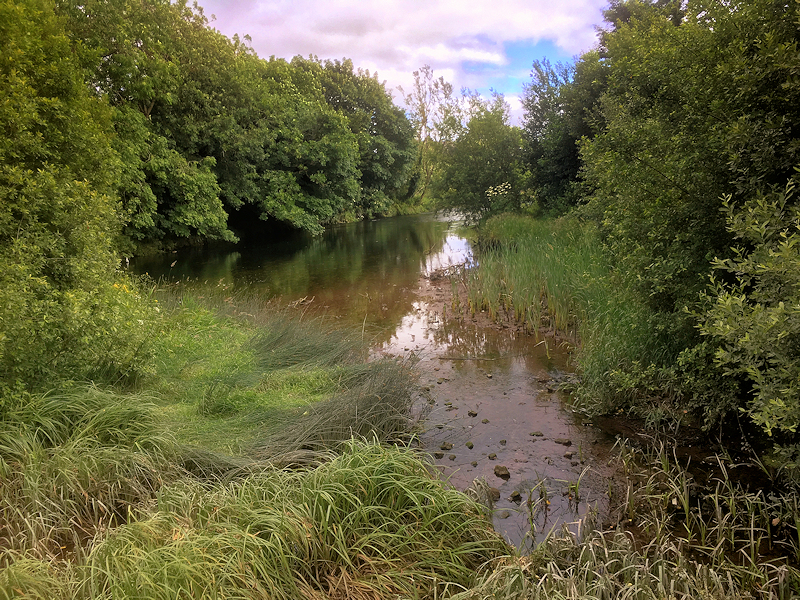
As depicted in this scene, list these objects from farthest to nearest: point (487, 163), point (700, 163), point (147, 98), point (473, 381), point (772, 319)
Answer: point (487, 163)
point (147, 98)
point (473, 381)
point (700, 163)
point (772, 319)

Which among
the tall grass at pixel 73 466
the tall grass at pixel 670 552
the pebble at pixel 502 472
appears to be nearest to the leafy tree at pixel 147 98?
the tall grass at pixel 73 466

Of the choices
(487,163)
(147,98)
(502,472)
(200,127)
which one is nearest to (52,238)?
(502,472)

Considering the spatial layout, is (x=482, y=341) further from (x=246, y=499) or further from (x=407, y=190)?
(x=407, y=190)

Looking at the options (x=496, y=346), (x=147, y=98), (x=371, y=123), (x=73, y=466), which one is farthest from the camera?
(x=371, y=123)

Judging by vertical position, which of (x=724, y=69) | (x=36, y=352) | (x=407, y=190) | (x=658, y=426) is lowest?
(x=658, y=426)

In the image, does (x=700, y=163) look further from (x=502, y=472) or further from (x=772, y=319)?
(x=502, y=472)

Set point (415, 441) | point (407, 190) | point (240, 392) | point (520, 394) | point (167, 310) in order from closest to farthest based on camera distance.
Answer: point (415, 441), point (240, 392), point (520, 394), point (167, 310), point (407, 190)

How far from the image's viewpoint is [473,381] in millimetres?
6848

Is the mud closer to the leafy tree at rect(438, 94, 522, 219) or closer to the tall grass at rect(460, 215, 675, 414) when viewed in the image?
the tall grass at rect(460, 215, 675, 414)

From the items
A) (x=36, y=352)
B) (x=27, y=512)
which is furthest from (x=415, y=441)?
(x=36, y=352)

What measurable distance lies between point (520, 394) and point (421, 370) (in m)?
1.54

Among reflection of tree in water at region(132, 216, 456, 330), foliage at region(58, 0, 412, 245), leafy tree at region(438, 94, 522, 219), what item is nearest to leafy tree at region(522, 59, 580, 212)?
leafy tree at region(438, 94, 522, 219)

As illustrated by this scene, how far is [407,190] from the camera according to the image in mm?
46781

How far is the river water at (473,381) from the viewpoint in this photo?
4.13 meters
